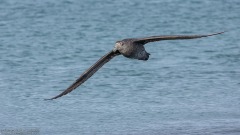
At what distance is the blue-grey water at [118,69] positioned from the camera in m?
11.6

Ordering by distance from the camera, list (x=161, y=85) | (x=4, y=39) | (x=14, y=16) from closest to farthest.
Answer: (x=161, y=85) → (x=4, y=39) → (x=14, y=16)

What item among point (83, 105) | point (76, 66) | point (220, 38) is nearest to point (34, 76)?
point (76, 66)

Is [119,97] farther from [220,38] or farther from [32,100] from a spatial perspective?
[220,38]

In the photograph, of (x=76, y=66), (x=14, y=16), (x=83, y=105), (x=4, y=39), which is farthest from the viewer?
(x=14, y=16)

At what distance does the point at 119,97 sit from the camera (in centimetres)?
1268

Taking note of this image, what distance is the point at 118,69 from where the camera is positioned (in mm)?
14461

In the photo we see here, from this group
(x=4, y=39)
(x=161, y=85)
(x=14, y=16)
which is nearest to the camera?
(x=161, y=85)

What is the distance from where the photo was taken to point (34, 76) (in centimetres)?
1398

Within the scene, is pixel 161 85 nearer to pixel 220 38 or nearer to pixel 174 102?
pixel 174 102

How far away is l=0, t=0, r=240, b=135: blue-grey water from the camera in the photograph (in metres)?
11.6

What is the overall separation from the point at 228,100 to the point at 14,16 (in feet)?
25.5

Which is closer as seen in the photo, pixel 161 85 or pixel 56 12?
pixel 161 85

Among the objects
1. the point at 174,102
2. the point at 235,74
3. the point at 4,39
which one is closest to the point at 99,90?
the point at 174,102

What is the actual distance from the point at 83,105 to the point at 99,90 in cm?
79
